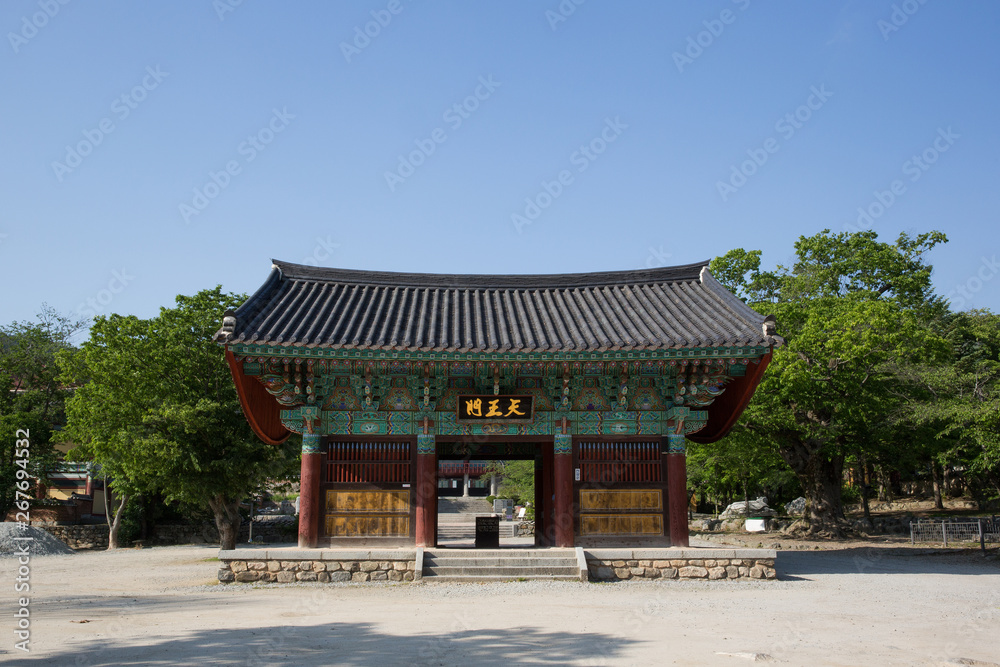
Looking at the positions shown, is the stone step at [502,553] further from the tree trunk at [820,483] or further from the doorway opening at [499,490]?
the tree trunk at [820,483]

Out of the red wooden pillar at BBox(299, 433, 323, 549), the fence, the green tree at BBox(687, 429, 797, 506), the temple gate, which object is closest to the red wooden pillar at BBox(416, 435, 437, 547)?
the temple gate

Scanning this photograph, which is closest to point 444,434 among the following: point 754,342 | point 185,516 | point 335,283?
point 335,283

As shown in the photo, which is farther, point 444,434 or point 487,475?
point 487,475

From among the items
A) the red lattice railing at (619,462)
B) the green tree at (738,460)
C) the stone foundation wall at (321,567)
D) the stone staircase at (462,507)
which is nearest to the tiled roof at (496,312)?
the red lattice railing at (619,462)

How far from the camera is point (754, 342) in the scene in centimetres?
1395

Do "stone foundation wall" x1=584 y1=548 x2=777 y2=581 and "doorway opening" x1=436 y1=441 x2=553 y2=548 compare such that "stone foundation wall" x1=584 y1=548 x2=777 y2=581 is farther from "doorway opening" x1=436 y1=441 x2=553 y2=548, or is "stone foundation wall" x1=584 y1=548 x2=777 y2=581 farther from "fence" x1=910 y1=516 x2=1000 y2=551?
"fence" x1=910 y1=516 x2=1000 y2=551

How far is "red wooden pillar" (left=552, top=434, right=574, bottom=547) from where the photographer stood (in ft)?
49.5

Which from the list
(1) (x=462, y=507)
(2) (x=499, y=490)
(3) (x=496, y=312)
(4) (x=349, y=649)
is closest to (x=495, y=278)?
(3) (x=496, y=312)

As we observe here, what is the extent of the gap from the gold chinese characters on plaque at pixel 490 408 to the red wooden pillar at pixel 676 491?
327 centimetres

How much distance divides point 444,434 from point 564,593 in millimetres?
4371

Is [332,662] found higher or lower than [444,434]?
lower

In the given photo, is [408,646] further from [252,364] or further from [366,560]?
[252,364]

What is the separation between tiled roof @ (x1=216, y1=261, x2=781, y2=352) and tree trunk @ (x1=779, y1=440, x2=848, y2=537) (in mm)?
11641

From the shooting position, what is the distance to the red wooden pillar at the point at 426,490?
49.2 feet
